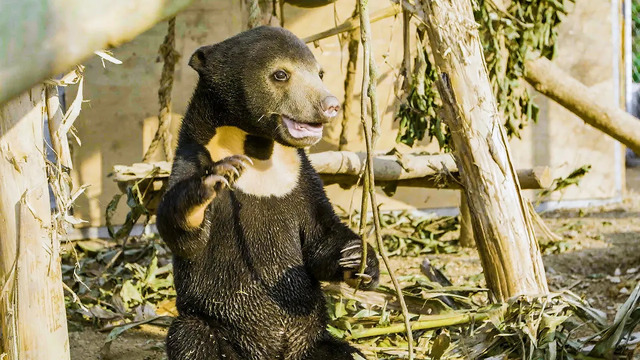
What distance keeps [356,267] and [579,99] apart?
361 centimetres

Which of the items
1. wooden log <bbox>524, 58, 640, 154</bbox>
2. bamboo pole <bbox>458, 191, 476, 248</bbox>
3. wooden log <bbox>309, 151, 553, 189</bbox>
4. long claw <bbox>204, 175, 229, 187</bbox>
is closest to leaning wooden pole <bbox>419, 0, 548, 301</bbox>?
long claw <bbox>204, 175, 229, 187</bbox>

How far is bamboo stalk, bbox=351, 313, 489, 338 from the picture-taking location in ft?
13.9

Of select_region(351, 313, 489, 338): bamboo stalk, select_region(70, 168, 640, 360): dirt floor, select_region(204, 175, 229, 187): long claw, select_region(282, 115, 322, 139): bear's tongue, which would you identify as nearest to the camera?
select_region(204, 175, 229, 187): long claw

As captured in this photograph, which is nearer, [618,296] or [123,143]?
[618,296]

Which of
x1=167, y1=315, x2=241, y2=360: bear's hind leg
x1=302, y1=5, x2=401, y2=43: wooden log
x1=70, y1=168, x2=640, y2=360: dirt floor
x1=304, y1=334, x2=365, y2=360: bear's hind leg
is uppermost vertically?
x1=302, y1=5, x2=401, y2=43: wooden log

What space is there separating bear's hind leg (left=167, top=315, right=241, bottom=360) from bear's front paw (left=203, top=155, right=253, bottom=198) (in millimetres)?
765

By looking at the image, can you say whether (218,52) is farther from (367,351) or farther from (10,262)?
(367,351)

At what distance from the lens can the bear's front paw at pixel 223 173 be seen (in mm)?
2789

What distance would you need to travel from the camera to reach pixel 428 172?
5.90m

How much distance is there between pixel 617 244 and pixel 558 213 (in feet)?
5.65

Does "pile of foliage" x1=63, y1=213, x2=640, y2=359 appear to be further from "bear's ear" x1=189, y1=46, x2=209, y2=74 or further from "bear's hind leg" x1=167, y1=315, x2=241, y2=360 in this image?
"bear's ear" x1=189, y1=46, x2=209, y2=74

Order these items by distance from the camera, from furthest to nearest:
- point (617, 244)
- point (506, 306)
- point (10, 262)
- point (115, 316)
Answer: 1. point (617, 244)
2. point (115, 316)
3. point (506, 306)
4. point (10, 262)

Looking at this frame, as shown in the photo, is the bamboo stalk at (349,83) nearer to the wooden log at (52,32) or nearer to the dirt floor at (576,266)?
the dirt floor at (576,266)

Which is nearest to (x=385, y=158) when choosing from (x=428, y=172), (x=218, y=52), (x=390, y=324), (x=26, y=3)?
(x=428, y=172)
